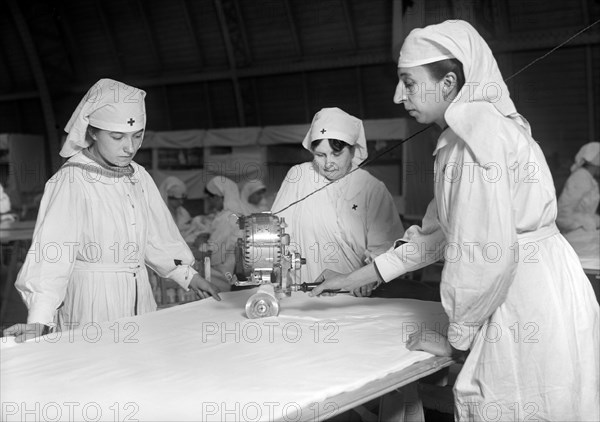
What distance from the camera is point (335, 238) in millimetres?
4332

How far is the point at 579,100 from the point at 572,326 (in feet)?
28.3

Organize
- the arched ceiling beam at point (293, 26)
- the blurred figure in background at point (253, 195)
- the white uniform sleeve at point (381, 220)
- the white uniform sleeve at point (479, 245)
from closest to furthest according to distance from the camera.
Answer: the white uniform sleeve at point (479, 245) → the white uniform sleeve at point (381, 220) → the blurred figure in background at point (253, 195) → the arched ceiling beam at point (293, 26)

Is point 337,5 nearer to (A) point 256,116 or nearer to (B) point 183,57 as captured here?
(A) point 256,116

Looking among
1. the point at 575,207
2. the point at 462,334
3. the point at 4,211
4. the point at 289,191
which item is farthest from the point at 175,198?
the point at 462,334

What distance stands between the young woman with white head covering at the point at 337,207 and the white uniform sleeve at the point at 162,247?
1.08 meters

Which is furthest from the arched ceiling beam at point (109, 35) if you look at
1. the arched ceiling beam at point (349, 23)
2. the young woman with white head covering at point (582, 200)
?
the young woman with white head covering at point (582, 200)

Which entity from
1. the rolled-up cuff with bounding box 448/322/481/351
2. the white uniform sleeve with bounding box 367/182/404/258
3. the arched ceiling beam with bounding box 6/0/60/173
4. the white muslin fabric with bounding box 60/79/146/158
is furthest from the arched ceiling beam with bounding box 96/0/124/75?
the rolled-up cuff with bounding box 448/322/481/351

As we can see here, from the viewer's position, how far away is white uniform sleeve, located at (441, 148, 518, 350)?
211 cm

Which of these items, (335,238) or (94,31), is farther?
(94,31)

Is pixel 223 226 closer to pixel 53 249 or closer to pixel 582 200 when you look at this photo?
pixel 582 200

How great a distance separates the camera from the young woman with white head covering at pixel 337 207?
4246 mm

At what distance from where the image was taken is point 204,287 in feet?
10.7

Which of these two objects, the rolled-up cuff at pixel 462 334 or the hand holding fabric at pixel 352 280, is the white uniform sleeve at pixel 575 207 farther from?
the rolled-up cuff at pixel 462 334

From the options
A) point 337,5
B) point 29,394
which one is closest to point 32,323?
point 29,394
